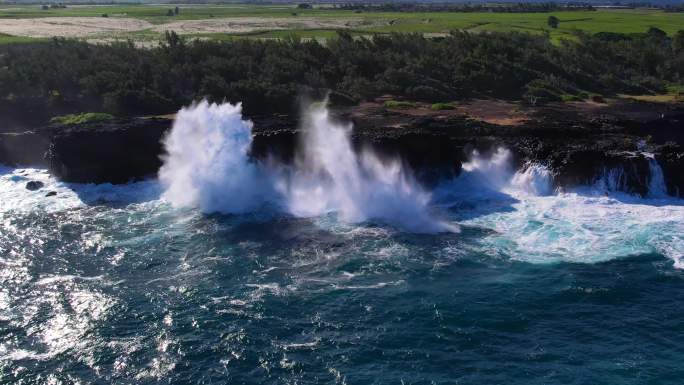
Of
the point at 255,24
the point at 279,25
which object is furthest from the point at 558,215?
the point at 255,24

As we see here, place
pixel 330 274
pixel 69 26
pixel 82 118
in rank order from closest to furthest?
pixel 330 274 → pixel 82 118 → pixel 69 26

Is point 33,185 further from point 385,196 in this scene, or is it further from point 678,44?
point 678,44

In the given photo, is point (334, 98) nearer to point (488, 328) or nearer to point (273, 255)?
point (273, 255)

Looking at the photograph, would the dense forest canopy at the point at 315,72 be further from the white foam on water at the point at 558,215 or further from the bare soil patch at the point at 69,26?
the bare soil patch at the point at 69,26

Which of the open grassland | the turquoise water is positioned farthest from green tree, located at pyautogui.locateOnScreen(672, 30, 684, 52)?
the turquoise water

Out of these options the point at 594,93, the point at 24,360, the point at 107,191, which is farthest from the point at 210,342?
the point at 594,93

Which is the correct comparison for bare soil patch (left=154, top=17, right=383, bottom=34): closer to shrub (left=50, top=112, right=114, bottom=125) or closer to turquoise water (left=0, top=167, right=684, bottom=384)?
shrub (left=50, top=112, right=114, bottom=125)

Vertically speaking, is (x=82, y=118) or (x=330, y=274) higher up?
(x=82, y=118)
